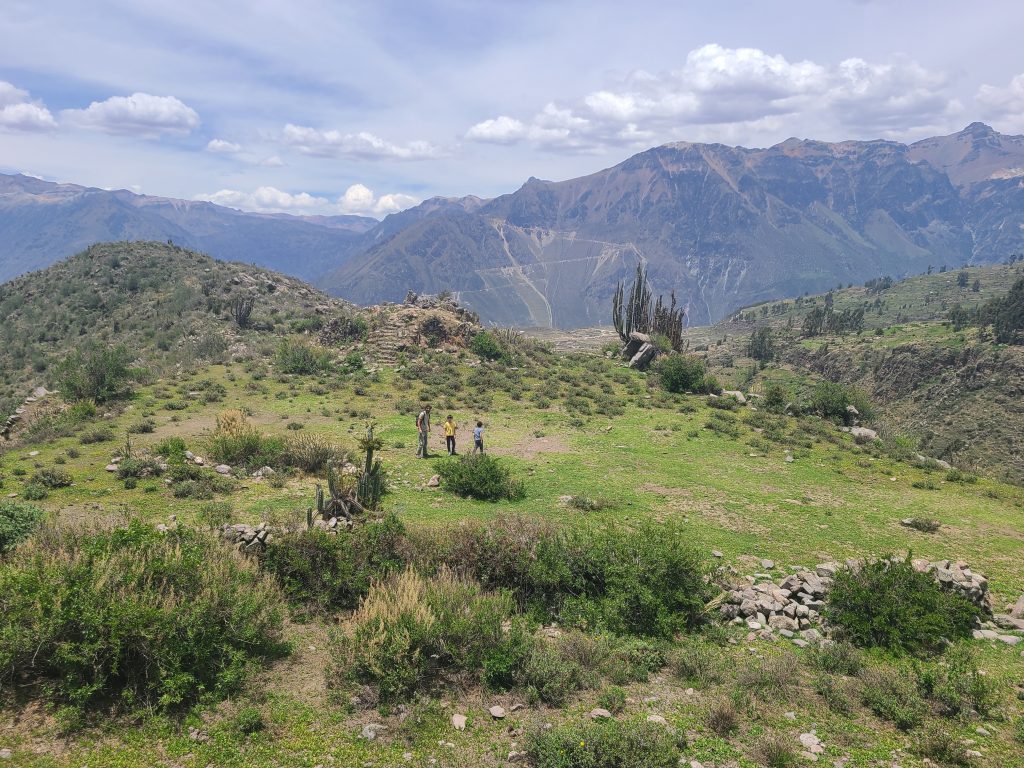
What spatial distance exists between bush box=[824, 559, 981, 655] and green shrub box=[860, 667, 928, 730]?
1411 mm

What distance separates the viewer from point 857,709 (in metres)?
6.72

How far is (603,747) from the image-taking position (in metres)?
5.54

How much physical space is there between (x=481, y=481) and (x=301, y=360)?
22360 millimetres

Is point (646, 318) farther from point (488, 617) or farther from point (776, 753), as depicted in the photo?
point (776, 753)

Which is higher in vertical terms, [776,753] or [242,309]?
[242,309]

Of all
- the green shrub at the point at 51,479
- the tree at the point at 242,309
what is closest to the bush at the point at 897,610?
the green shrub at the point at 51,479

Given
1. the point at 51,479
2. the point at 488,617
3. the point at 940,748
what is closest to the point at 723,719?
the point at 940,748

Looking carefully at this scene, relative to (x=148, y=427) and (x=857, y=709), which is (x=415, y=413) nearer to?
(x=148, y=427)

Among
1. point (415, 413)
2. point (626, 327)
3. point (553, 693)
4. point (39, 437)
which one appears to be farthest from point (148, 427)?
point (626, 327)

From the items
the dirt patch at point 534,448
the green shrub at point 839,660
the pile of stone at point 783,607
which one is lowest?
the dirt patch at point 534,448

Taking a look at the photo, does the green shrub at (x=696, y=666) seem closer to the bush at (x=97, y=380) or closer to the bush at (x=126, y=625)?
the bush at (x=126, y=625)

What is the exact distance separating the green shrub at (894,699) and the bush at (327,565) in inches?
263

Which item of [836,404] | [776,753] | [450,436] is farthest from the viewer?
[836,404]

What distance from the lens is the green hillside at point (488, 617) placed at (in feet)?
19.4
